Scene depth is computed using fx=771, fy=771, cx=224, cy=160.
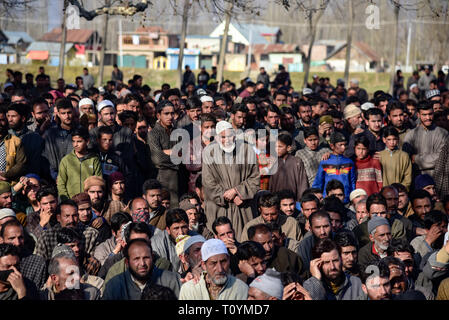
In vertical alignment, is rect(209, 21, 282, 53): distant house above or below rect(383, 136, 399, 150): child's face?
above

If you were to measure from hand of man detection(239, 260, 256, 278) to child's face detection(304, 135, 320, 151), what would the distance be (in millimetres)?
3628

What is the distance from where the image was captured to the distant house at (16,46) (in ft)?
226

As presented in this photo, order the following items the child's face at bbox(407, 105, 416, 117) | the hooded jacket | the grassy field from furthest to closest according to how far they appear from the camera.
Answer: the grassy field
the child's face at bbox(407, 105, 416, 117)
the hooded jacket

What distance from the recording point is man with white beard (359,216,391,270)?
7551mm

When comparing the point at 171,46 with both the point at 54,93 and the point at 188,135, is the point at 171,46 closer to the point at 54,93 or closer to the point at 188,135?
the point at 54,93

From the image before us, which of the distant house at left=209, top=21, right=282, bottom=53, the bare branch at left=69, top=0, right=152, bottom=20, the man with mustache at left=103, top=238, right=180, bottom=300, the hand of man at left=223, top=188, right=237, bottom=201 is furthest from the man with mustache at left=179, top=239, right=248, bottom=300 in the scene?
the distant house at left=209, top=21, right=282, bottom=53

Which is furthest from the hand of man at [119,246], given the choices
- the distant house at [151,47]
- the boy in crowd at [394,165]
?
the distant house at [151,47]

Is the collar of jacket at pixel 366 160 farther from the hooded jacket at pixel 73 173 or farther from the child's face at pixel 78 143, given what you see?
the child's face at pixel 78 143

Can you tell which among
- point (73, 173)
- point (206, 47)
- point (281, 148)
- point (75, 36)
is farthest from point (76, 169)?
point (75, 36)

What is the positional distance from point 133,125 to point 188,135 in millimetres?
912

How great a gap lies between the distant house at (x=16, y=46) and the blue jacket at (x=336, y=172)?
56.1 metres

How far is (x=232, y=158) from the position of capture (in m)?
8.80

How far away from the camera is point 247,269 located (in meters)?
6.84
